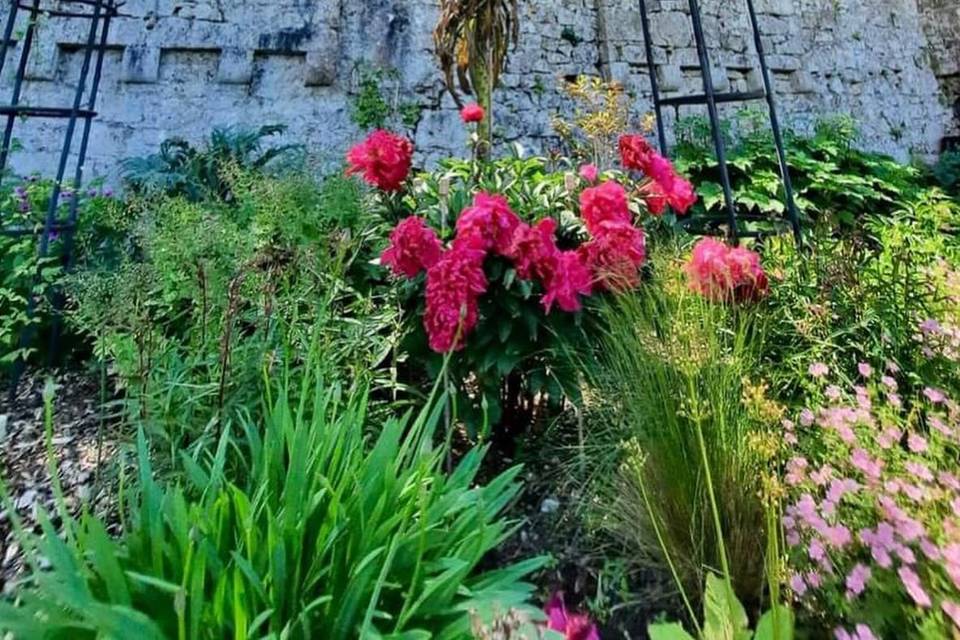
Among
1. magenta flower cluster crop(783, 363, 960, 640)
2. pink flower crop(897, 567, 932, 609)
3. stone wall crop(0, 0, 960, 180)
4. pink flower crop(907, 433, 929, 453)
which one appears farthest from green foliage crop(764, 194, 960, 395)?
stone wall crop(0, 0, 960, 180)

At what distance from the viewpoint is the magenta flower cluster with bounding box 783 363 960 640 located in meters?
0.92

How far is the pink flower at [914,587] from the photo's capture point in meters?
0.86

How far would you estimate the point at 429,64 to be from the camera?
4.30m

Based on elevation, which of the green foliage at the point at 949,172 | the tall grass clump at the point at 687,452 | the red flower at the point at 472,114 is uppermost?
the green foliage at the point at 949,172

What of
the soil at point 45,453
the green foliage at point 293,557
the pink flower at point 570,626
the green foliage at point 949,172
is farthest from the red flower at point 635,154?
the green foliage at point 949,172

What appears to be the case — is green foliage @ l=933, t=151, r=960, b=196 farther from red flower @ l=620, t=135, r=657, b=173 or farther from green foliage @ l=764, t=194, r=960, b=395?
red flower @ l=620, t=135, r=657, b=173

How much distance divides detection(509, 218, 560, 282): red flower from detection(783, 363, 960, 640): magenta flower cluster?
0.71m

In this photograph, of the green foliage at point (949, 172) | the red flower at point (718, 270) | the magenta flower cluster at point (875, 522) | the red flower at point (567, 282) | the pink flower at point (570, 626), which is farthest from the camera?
the green foliage at point (949, 172)

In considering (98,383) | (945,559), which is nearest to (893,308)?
(945,559)

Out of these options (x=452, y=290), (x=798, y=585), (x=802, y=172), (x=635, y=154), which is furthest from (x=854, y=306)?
(x=802, y=172)

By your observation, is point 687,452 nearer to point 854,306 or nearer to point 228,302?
point 854,306

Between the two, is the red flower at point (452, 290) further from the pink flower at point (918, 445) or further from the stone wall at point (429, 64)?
the stone wall at point (429, 64)

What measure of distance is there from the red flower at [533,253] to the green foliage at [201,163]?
197cm

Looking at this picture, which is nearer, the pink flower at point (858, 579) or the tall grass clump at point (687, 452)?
the pink flower at point (858, 579)
